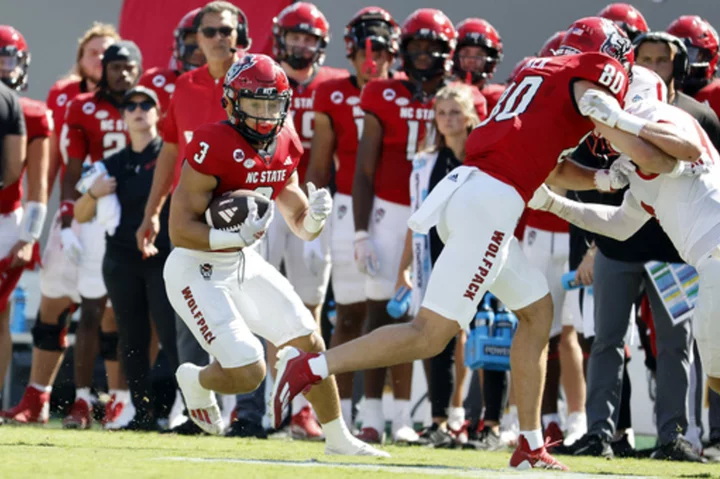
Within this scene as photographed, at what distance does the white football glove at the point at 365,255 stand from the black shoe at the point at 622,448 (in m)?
1.65

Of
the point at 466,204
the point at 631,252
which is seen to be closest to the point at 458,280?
the point at 466,204

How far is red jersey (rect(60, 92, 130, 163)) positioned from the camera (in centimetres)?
915

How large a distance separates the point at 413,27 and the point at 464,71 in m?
0.61

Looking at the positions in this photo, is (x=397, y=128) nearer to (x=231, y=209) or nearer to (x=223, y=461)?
(x=231, y=209)

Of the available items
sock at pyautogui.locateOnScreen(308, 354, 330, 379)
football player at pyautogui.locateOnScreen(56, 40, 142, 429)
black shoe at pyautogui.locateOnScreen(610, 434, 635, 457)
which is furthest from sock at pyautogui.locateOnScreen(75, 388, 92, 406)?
sock at pyautogui.locateOnScreen(308, 354, 330, 379)

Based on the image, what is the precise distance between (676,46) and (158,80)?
11.8 feet

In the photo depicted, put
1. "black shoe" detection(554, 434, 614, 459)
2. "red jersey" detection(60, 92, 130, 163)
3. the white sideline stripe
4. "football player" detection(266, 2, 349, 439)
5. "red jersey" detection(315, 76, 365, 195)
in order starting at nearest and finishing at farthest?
the white sideline stripe
"black shoe" detection(554, 434, 614, 459)
"football player" detection(266, 2, 349, 439)
"red jersey" detection(315, 76, 365, 195)
"red jersey" detection(60, 92, 130, 163)

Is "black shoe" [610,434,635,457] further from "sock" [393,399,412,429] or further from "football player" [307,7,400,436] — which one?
"football player" [307,7,400,436]

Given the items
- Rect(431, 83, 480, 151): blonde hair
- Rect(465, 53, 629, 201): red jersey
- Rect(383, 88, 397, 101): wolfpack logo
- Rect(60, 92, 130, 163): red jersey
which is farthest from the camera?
Rect(60, 92, 130, 163): red jersey

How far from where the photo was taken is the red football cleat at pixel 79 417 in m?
8.55

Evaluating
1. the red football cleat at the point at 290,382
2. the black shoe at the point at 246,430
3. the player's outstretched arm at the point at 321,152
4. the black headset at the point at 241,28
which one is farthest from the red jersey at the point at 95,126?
the red football cleat at the point at 290,382

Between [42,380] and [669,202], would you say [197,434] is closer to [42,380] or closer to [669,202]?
[42,380]

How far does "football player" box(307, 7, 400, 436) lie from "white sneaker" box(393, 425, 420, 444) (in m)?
0.32

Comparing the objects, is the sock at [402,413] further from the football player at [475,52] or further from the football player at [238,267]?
the football player at [475,52]
